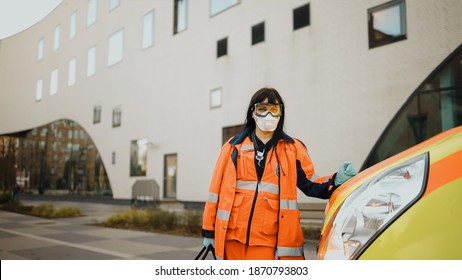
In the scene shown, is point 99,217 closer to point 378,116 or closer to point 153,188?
point 153,188

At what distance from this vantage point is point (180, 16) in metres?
10.3

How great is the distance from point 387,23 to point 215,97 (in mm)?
5068

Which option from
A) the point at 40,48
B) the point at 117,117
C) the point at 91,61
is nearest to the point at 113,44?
the point at 91,61

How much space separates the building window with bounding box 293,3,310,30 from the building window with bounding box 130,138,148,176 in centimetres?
549

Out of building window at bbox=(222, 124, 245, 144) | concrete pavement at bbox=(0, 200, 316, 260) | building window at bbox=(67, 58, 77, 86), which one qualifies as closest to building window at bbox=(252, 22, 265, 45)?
building window at bbox=(222, 124, 245, 144)

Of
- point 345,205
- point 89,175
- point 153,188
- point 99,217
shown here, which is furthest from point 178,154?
point 345,205

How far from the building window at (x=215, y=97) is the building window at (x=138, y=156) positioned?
248cm

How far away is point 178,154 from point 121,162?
156 centimetres

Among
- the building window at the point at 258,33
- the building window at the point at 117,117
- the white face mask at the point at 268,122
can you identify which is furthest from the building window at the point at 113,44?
the building window at the point at 117,117

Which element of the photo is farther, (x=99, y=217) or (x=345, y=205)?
(x=99, y=217)

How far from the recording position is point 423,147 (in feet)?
4.12

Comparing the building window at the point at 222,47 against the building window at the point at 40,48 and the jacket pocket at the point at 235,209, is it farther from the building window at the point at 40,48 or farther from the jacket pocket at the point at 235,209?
the jacket pocket at the point at 235,209

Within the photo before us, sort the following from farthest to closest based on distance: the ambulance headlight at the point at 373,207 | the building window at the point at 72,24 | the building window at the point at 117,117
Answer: the building window at the point at 117,117
the building window at the point at 72,24
the ambulance headlight at the point at 373,207

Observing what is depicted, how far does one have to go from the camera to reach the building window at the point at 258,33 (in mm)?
9281
